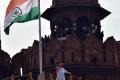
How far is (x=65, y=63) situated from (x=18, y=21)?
41.2 ft

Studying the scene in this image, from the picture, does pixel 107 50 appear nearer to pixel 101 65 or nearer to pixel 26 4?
pixel 101 65

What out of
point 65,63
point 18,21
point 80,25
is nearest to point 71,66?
point 65,63

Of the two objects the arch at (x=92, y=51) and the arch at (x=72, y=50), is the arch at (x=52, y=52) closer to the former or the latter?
the arch at (x=72, y=50)

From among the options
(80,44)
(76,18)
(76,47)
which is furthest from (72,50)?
(76,18)

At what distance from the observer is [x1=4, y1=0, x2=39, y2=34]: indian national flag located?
30.7 m

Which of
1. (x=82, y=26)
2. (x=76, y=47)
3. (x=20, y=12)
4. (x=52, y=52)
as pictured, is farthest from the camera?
(x=82, y=26)

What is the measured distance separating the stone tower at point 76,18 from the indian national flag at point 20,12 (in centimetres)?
1335

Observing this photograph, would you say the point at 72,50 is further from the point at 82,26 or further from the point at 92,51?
the point at 82,26

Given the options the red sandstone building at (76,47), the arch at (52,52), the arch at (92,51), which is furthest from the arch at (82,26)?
the arch at (52,52)

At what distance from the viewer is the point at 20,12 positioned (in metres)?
31.1

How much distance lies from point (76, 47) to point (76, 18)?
2467 mm

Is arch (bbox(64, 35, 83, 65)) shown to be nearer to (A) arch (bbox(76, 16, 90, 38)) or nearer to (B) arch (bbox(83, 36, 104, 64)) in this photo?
(B) arch (bbox(83, 36, 104, 64))

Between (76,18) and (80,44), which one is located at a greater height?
(76,18)

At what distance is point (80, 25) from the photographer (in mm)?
45188
